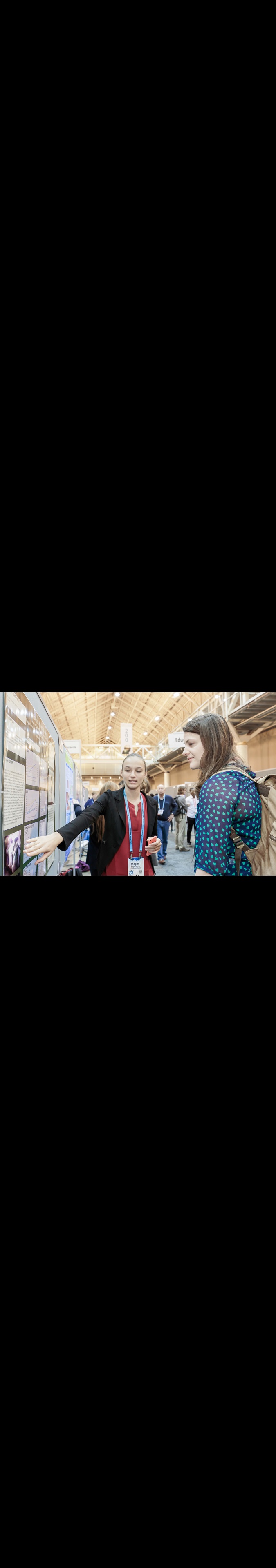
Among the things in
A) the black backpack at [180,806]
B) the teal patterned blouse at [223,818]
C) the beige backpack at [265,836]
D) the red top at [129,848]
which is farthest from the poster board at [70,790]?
the beige backpack at [265,836]

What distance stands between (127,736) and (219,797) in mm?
488

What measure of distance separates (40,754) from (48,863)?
1.62ft

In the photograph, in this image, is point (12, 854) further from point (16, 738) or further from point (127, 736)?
point (127, 736)

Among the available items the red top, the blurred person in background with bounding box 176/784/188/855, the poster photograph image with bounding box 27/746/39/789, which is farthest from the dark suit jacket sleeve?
the blurred person in background with bounding box 176/784/188/855

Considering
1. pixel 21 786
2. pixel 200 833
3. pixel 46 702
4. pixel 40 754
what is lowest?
pixel 200 833

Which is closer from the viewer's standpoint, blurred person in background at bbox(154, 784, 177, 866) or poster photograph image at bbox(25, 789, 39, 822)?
poster photograph image at bbox(25, 789, 39, 822)

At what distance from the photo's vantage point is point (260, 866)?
2627 mm

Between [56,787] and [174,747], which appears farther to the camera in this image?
[56,787]

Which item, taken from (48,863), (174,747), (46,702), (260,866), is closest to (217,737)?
(174,747)

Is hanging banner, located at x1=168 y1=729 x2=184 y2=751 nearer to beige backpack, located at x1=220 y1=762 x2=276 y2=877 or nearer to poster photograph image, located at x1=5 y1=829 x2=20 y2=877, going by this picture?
beige backpack, located at x1=220 y1=762 x2=276 y2=877

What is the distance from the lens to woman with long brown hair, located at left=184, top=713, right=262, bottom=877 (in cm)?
254

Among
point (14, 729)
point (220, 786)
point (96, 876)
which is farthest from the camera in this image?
point (96, 876)

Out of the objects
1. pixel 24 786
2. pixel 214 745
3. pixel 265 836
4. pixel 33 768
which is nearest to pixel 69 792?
pixel 33 768

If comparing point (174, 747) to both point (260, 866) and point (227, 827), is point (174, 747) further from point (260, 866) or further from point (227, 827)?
point (260, 866)
